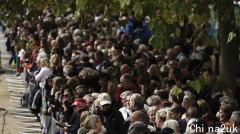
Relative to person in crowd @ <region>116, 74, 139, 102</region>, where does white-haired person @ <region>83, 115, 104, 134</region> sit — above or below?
below

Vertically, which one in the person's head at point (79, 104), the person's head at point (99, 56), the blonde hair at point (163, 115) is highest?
the person's head at point (99, 56)

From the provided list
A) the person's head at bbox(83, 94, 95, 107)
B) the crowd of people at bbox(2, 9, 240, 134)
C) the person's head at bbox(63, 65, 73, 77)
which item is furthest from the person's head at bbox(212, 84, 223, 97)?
the person's head at bbox(63, 65, 73, 77)

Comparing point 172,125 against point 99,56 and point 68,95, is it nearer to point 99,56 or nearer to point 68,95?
point 68,95

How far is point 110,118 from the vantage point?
1138 centimetres

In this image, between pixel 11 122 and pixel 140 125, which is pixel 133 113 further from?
pixel 11 122

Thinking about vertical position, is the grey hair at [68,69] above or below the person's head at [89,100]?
above

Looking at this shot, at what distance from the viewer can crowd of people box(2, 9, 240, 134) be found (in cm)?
1125

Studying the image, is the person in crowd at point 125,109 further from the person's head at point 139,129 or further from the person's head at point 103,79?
the person's head at point 103,79

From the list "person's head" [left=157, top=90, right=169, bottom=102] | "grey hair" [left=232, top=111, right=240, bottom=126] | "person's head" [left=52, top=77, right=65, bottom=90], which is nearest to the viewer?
"grey hair" [left=232, top=111, right=240, bottom=126]

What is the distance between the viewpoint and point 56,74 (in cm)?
1709

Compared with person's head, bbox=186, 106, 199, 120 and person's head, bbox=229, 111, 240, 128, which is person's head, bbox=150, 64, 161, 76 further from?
person's head, bbox=229, 111, 240, 128

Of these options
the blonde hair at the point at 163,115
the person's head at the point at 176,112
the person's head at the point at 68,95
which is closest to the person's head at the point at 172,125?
the blonde hair at the point at 163,115

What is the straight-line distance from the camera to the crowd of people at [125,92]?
11.2 meters

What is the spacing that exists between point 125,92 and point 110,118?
1709 mm
